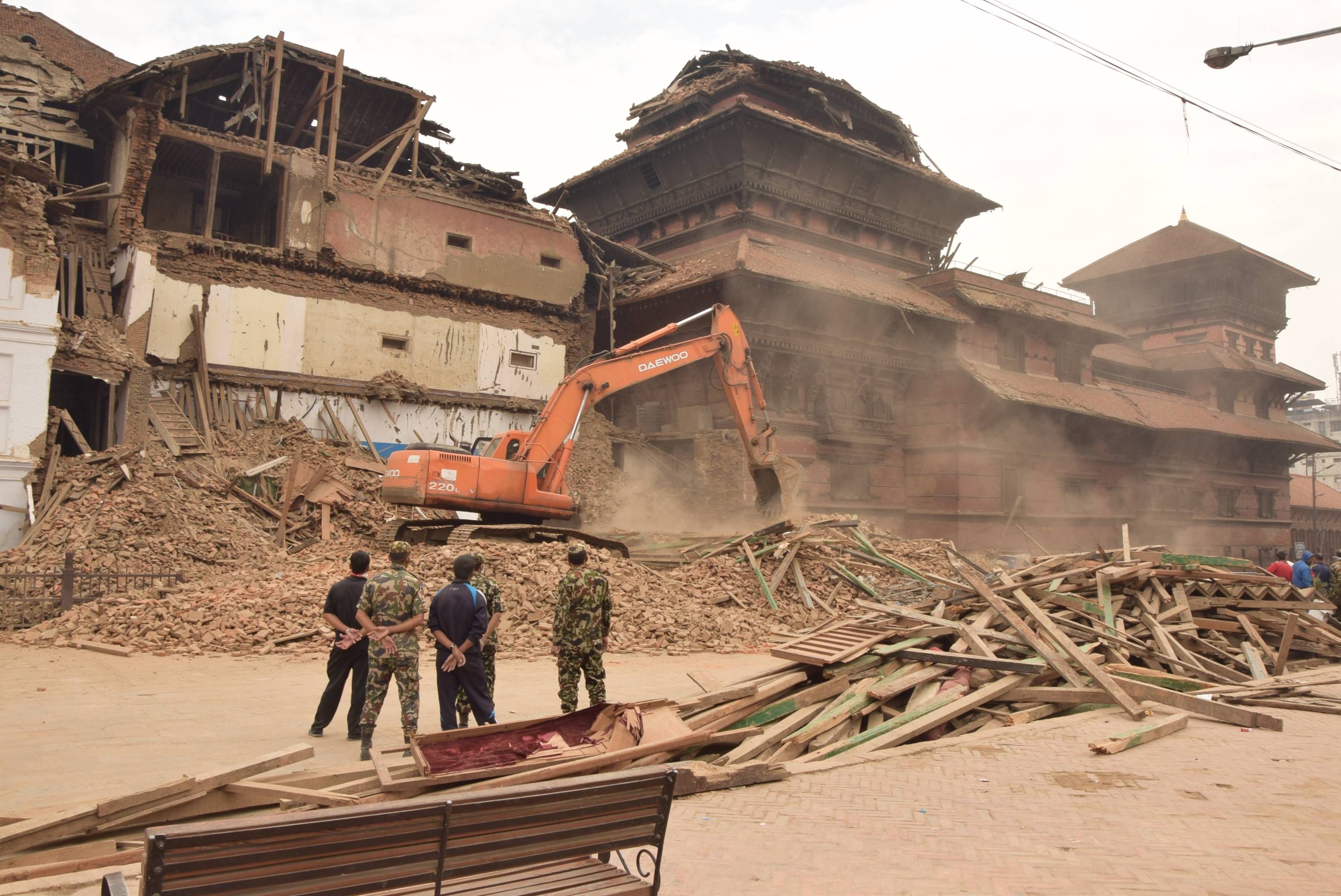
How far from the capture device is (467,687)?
7480 mm

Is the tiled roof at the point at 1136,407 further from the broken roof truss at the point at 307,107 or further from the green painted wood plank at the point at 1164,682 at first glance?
the green painted wood plank at the point at 1164,682

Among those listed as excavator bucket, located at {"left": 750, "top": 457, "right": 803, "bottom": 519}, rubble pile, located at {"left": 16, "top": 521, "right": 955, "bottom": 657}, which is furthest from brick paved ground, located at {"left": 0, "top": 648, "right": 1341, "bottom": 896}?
excavator bucket, located at {"left": 750, "top": 457, "right": 803, "bottom": 519}

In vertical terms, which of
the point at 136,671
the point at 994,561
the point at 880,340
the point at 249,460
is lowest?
the point at 136,671

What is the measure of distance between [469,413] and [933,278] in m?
15.1

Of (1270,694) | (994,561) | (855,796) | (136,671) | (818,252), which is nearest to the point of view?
(855,796)

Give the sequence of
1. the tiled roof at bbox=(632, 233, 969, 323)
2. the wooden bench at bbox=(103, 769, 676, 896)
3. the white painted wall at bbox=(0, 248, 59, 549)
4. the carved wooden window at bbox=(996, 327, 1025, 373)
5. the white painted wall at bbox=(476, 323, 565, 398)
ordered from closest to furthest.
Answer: the wooden bench at bbox=(103, 769, 676, 896) < the white painted wall at bbox=(0, 248, 59, 549) < the tiled roof at bbox=(632, 233, 969, 323) < the white painted wall at bbox=(476, 323, 565, 398) < the carved wooden window at bbox=(996, 327, 1025, 373)

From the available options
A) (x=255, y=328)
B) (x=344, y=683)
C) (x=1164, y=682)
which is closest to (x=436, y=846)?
(x=344, y=683)

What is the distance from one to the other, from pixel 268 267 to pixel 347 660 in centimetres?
1589

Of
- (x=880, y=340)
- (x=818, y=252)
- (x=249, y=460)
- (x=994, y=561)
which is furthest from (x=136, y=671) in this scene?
(x=818, y=252)

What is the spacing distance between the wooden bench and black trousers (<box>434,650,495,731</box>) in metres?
3.54

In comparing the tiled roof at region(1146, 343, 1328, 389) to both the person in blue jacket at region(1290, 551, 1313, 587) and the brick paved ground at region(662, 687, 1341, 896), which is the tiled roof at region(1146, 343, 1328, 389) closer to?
the person in blue jacket at region(1290, 551, 1313, 587)

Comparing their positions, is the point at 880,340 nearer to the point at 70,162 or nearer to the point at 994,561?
the point at 994,561

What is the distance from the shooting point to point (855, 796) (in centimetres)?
643

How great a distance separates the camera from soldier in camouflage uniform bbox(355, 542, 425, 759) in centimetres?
726
